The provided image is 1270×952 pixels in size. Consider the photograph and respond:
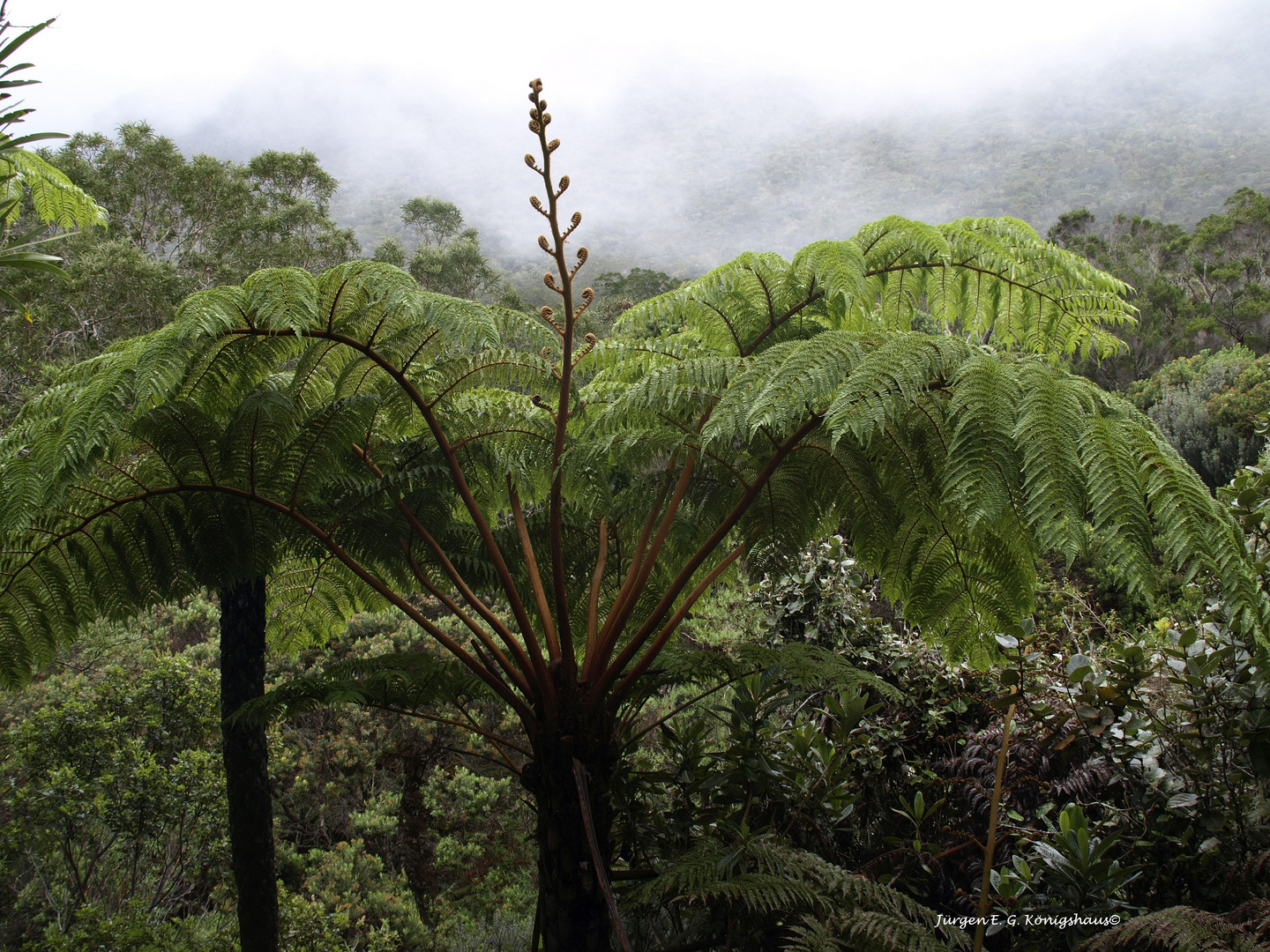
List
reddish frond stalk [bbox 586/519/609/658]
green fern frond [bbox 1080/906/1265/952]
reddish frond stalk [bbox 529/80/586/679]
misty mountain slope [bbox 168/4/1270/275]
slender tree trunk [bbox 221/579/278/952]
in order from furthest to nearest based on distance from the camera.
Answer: misty mountain slope [bbox 168/4/1270/275] < slender tree trunk [bbox 221/579/278/952] < reddish frond stalk [bbox 586/519/609/658] < reddish frond stalk [bbox 529/80/586/679] < green fern frond [bbox 1080/906/1265/952]

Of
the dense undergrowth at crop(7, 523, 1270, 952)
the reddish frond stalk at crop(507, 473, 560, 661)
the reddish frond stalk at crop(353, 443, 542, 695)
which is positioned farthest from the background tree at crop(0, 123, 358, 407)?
the reddish frond stalk at crop(507, 473, 560, 661)

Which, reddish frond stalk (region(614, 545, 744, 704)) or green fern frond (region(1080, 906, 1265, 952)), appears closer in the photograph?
green fern frond (region(1080, 906, 1265, 952))

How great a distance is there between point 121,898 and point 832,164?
64.3 meters

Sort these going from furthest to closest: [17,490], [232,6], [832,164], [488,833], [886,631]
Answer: [232,6] → [832,164] → [488,833] → [886,631] → [17,490]

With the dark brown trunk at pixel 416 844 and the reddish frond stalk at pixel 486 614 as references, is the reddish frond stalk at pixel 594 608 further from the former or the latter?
the dark brown trunk at pixel 416 844

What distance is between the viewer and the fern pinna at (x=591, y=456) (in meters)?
1.22

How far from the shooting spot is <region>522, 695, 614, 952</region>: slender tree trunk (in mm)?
1556

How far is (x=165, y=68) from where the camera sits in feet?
257

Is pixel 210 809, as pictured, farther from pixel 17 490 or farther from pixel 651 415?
pixel 651 415

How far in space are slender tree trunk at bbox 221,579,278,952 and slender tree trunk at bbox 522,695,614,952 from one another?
118cm

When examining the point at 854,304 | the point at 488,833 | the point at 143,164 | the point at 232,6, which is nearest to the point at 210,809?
the point at 488,833

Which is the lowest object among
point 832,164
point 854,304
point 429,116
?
point 854,304

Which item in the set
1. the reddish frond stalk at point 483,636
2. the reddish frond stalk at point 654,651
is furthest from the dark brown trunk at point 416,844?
the reddish frond stalk at point 654,651

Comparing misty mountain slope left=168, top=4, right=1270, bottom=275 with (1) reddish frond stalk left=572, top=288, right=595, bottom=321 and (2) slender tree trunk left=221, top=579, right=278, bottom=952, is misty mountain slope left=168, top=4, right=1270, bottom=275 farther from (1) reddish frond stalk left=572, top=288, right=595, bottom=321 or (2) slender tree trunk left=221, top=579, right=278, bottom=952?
(1) reddish frond stalk left=572, top=288, right=595, bottom=321
